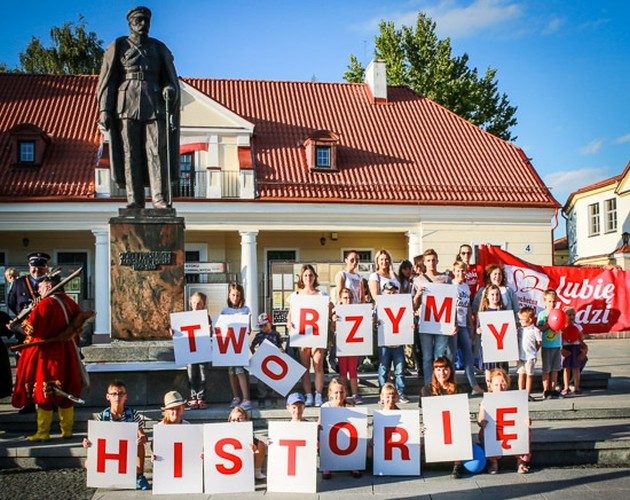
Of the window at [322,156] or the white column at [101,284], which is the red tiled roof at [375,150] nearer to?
the window at [322,156]

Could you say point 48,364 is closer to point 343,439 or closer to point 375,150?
point 343,439

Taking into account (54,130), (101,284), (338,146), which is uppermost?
(54,130)

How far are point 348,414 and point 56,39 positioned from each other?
3747cm

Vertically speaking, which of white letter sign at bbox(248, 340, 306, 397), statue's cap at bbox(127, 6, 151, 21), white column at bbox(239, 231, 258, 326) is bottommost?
white letter sign at bbox(248, 340, 306, 397)

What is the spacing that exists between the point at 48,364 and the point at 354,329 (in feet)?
10.7

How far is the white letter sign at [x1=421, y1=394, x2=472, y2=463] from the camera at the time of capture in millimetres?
7035

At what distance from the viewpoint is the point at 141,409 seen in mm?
8414

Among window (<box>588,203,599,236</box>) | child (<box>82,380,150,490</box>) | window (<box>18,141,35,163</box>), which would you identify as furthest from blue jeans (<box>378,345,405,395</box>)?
window (<box>588,203,599,236</box>)

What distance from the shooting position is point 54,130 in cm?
2712

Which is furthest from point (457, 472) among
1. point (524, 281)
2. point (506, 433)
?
point (524, 281)

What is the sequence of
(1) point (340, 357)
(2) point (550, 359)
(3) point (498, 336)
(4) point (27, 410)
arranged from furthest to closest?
(2) point (550, 359) → (3) point (498, 336) → (1) point (340, 357) → (4) point (27, 410)

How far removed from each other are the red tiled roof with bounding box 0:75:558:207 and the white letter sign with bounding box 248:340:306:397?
679 inches

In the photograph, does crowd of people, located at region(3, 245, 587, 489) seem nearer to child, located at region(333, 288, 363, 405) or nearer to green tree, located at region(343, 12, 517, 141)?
child, located at region(333, 288, 363, 405)

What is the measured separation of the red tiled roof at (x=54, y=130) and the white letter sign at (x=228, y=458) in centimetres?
1939
